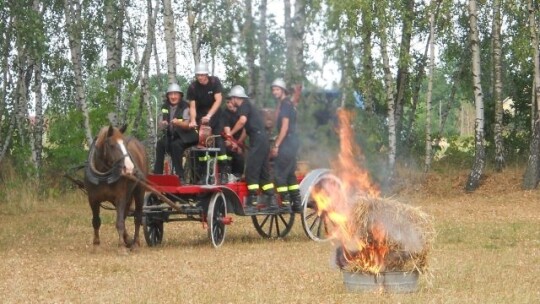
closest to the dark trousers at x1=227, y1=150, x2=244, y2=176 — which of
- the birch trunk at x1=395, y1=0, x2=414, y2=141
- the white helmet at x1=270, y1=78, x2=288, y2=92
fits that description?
the white helmet at x1=270, y1=78, x2=288, y2=92

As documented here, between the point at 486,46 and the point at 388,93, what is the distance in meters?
8.71

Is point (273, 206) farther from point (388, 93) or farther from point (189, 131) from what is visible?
point (388, 93)

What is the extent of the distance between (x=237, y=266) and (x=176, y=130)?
12.7ft

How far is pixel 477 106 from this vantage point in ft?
95.5

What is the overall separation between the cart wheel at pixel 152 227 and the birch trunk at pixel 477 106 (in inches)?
536

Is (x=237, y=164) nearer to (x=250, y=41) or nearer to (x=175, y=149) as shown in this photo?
(x=175, y=149)

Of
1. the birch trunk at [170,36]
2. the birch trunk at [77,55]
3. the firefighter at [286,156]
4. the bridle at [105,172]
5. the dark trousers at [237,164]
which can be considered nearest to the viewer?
the bridle at [105,172]

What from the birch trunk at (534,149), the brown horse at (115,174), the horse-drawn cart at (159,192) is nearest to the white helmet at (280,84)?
the horse-drawn cart at (159,192)

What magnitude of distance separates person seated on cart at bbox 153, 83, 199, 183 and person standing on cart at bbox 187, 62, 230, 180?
17cm

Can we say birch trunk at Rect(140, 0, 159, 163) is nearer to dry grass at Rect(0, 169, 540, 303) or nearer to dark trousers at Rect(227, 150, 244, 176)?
dry grass at Rect(0, 169, 540, 303)

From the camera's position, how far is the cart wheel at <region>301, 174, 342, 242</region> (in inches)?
676

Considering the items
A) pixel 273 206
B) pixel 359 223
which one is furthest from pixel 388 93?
pixel 359 223

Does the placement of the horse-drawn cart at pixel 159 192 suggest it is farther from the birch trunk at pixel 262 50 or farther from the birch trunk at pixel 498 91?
the birch trunk at pixel 498 91

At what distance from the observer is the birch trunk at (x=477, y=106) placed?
2889cm
